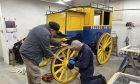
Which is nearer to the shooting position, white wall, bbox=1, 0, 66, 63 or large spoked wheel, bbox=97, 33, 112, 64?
large spoked wheel, bbox=97, 33, 112, 64

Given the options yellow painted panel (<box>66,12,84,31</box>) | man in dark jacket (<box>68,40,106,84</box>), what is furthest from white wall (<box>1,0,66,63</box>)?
man in dark jacket (<box>68,40,106,84</box>)

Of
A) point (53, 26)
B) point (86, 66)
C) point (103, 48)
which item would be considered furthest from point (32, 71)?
point (103, 48)

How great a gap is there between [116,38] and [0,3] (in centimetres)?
529

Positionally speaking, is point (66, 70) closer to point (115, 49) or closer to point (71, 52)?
point (71, 52)

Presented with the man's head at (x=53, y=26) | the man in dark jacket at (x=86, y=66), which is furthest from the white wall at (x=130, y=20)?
the man's head at (x=53, y=26)

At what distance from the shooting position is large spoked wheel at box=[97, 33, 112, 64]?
518cm

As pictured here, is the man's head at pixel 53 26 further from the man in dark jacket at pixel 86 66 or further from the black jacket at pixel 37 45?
the man in dark jacket at pixel 86 66

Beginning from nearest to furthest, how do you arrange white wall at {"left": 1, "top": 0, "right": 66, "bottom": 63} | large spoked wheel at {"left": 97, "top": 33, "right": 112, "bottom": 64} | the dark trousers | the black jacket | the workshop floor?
1. the black jacket
2. the dark trousers
3. the workshop floor
4. large spoked wheel at {"left": 97, "top": 33, "right": 112, "bottom": 64}
5. white wall at {"left": 1, "top": 0, "right": 66, "bottom": 63}

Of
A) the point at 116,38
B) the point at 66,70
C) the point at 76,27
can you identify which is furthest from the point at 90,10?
the point at 116,38

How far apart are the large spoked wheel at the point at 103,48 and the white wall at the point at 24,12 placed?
3.19 metres

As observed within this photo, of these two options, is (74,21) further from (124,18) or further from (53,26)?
(124,18)

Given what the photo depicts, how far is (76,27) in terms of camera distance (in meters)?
4.34

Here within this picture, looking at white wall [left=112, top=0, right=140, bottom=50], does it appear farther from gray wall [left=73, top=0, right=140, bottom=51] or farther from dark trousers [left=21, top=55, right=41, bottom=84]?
dark trousers [left=21, top=55, right=41, bottom=84]

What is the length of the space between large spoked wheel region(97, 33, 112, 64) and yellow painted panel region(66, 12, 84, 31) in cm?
101
